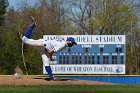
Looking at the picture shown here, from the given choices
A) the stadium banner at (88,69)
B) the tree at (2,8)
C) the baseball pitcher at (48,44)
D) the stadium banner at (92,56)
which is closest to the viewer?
the baseball pitcher at (48,44)

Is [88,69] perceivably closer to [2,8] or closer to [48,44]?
[48,44]

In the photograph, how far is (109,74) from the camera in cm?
3703

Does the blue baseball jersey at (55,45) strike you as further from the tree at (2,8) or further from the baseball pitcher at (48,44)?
the tree at (2,8)

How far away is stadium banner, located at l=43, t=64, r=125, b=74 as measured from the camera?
1438 inches

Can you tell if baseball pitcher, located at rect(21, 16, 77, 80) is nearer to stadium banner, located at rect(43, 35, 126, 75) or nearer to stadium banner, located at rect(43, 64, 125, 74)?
stadium banner, located at rect(43, 35, 126, 75)

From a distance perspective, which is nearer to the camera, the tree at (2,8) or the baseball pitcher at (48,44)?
the baseball pitcher at (48,44)

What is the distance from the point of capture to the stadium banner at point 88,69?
36531 mm

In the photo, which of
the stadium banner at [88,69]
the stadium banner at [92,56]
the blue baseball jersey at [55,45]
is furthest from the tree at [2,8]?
the blue baseball jersey at [55,45]

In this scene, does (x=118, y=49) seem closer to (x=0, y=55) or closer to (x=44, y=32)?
(x=0, y=55)

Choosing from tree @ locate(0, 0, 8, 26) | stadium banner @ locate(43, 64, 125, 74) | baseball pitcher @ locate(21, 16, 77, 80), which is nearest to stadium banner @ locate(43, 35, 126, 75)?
stadium banner @ locate(43, 64, 125, 74)

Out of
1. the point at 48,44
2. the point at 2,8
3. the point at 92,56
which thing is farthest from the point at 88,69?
the point at 2,8

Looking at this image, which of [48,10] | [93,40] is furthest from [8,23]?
[93,40]

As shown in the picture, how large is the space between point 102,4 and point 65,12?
5.94m

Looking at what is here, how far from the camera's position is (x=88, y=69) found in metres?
36.7
